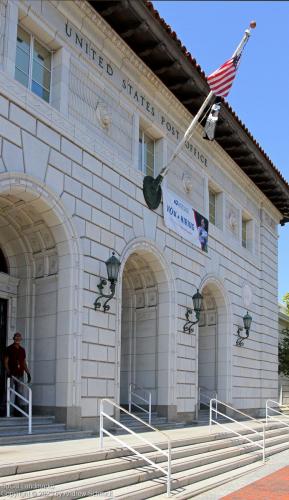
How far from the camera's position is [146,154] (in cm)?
1630

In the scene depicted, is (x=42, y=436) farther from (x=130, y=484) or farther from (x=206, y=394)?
(x=206, y=394)

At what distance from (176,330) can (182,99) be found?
6465mm

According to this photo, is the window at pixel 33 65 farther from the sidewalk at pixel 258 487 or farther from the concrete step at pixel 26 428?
the sidewalk at pixel 258 487

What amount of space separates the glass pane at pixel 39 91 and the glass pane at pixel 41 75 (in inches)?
3.2

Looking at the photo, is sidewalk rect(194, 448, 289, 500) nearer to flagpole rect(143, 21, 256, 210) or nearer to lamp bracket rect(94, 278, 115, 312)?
lamp bracket rect(94, 278, 115, 312)

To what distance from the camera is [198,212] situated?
723 inches

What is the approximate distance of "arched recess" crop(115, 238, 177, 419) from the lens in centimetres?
1583

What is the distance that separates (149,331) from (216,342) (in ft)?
15.8

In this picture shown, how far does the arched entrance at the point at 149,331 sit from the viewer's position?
52.0ft

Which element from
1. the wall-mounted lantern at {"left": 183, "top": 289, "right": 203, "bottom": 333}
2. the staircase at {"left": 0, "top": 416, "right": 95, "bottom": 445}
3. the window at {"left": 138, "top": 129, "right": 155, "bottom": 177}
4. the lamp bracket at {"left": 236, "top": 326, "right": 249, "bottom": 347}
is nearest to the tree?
the lamp bracket at {"left": 236, "top": 326, "right": 249, "bottom": 347}

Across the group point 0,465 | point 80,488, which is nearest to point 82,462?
point 80,488

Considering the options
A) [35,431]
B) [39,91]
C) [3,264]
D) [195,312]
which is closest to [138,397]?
[195,312]

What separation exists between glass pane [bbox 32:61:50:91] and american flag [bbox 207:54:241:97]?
3992 millimetres

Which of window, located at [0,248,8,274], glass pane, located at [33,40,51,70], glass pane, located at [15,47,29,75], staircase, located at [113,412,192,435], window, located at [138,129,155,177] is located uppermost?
glass pane, located at [33,40,51,70]
